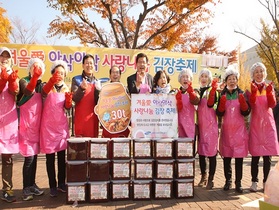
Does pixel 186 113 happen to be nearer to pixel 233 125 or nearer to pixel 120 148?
pixel 233 125

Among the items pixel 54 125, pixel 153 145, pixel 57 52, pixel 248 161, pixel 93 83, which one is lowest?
pixel 248 161

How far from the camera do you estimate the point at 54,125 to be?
14.2 ft

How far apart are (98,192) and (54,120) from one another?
1243 mm

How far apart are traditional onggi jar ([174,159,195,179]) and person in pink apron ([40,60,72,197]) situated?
5.75 feet

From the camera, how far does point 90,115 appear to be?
4598 millimetres

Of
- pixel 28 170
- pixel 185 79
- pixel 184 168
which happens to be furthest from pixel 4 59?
pixel 184 168

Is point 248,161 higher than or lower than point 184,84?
lower

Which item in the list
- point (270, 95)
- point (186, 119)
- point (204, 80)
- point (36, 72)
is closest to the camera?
point (36, 72)

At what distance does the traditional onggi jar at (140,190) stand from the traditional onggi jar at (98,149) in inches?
23.9

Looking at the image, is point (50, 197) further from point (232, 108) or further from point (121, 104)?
point (232, 108)

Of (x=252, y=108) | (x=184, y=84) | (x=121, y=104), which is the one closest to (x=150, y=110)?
(x=121, y=104)

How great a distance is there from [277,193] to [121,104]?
381cm

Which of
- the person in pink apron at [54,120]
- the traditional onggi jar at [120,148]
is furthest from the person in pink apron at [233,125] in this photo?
the person in pink apron at [54,120]

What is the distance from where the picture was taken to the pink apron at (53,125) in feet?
14.0
